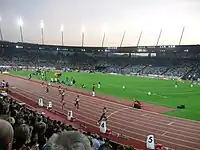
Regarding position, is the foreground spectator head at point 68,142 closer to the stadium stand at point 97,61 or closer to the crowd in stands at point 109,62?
the stadium stand at point 97,61

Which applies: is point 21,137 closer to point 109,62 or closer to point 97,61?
point 109,62

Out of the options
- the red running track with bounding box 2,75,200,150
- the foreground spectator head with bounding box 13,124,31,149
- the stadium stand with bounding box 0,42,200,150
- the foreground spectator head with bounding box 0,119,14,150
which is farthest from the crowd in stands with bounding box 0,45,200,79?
the foreground spectator head with bounding box 0,119,14,150

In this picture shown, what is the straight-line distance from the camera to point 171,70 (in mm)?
88688

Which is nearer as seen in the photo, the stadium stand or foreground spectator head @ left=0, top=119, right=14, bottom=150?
foreground spectator head @ left=0, top=119, right=14, bottom=150

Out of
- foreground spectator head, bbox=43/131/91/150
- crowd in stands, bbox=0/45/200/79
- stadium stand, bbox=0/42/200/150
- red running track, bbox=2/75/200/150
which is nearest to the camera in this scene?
foreground spectator head, bbox=43/131/91/150

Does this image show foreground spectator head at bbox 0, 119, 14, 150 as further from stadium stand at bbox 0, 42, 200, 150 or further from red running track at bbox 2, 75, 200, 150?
stadium stand at bbox 0, 42, 200, 150

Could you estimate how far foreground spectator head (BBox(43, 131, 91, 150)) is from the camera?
2338 millimetres

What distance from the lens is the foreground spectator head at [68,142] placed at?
2338 millimetres

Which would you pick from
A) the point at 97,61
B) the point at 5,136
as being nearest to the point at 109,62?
the point at 97,61

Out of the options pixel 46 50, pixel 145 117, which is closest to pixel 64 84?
pixel 145 117

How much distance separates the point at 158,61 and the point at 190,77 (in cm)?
2571

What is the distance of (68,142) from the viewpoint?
7.72ft

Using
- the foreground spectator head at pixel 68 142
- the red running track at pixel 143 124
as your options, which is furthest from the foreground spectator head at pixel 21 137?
the red running track at pixel 143 124

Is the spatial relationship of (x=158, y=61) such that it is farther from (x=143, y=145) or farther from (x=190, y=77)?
(x=143, y=145)
